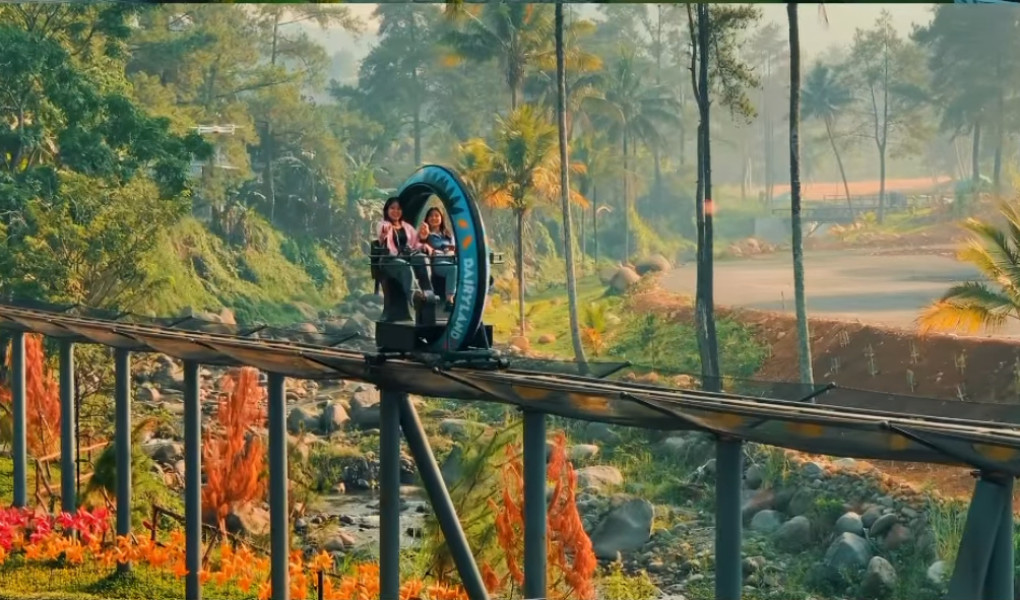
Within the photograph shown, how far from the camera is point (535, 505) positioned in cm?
1268

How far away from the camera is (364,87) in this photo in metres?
74.2

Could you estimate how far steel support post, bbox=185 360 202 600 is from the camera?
18.0m

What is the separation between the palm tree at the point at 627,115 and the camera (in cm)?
6769

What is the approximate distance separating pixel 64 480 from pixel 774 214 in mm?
59072

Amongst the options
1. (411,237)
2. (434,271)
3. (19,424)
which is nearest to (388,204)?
(411,237)

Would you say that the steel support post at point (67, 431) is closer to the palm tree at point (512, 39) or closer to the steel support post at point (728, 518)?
the steel support post at point (728, 518)

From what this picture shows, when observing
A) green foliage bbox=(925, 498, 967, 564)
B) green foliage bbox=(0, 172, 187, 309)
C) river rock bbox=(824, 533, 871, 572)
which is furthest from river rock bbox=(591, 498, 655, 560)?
green foliage bbox=(0, 172, 187, 309)

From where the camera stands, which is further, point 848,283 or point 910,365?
point 848,283

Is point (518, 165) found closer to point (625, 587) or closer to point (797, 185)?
point (797, 185)

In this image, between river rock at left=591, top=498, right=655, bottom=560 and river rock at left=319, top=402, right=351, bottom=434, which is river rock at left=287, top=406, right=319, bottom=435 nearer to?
river rock at left=319, top=402, right=351, bottom=434

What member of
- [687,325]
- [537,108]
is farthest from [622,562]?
[537,108]

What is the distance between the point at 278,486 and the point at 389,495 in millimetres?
2300

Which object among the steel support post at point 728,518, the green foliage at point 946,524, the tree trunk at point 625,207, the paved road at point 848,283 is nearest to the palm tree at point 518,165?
the paved road at point 848,283

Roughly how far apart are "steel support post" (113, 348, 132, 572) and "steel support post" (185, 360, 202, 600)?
1.61 metres
